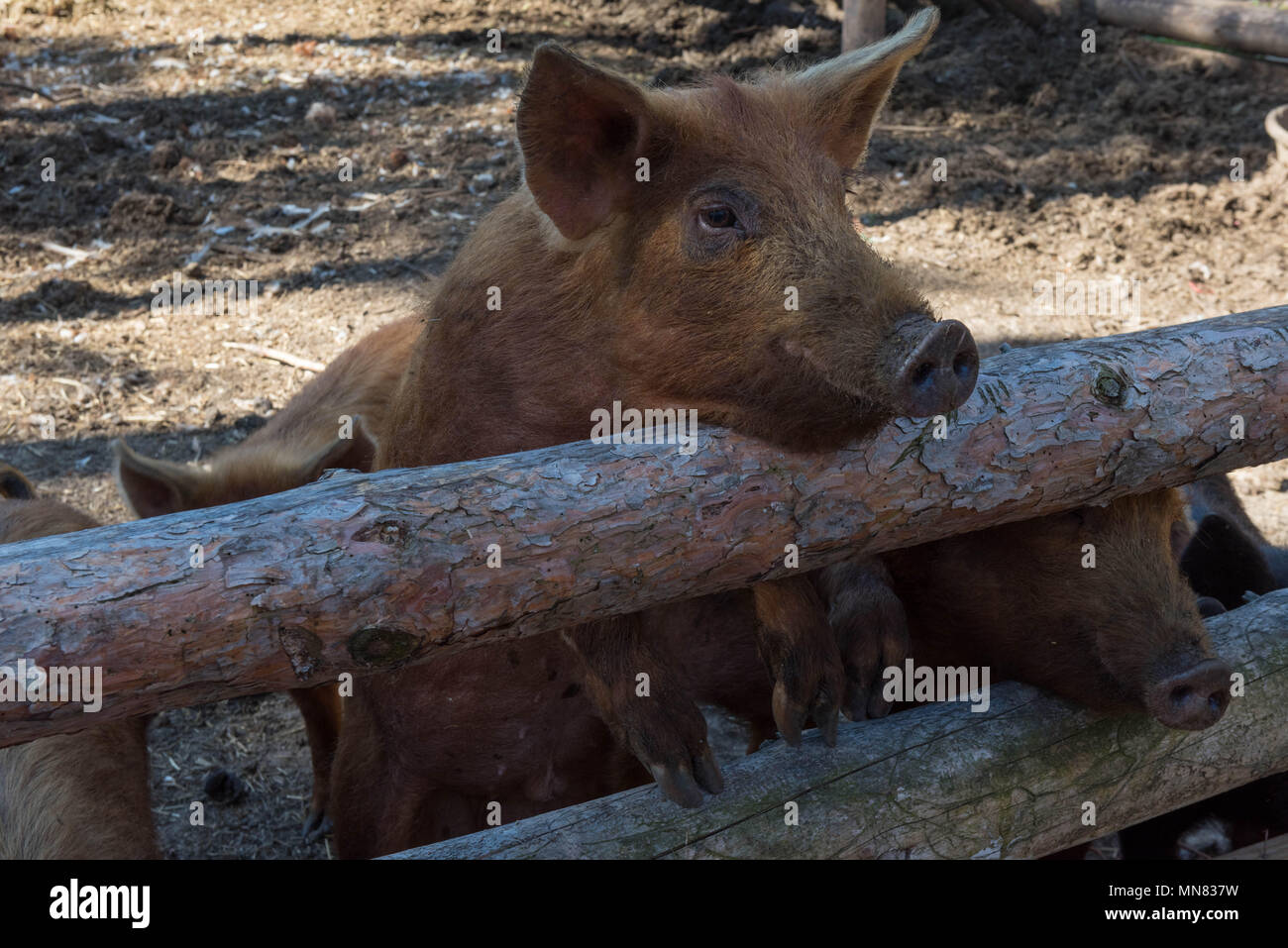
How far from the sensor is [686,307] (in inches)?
118

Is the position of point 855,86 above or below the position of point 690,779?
above

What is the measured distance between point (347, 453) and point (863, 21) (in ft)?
19.8

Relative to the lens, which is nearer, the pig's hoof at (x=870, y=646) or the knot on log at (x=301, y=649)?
the knot on log at (x=301, y=649)

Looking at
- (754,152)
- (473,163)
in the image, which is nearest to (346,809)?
(754,152)

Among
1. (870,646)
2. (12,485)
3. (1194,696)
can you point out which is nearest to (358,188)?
(12,485)

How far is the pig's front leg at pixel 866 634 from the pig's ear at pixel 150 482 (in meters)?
2.24

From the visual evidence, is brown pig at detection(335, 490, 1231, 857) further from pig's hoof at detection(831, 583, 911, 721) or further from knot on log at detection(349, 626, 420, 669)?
knot on log at detection(349, 626, 420, 669)

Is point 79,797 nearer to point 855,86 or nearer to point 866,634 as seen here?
point 866,634

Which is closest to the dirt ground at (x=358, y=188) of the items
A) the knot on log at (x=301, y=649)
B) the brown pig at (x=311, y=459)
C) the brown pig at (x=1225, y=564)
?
the brown pig at (x=311, y=459)

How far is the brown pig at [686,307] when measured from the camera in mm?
2686

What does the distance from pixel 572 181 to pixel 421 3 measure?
867 centimetres

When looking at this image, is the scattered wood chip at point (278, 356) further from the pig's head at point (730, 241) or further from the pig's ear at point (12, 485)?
the pig's head at point (730, 241)

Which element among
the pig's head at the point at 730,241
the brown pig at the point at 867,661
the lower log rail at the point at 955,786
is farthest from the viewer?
the brown pig at the point at 867,661

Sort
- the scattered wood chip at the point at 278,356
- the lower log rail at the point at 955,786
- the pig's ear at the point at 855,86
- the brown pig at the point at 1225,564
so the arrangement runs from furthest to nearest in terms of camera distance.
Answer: the scattered wood chip at the point at 278,356, the brown pig at the point at 1225,564, the pig's ear at the point at 855,86, the lower log rail at the point at 955,786
